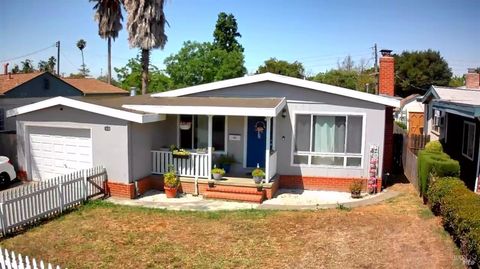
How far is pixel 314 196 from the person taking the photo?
13.8 metres

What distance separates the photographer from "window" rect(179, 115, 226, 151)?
15.2 meters

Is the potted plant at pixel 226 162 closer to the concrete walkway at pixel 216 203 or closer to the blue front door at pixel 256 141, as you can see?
the blue front door at pixel 256 141

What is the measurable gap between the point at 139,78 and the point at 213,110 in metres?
35.6

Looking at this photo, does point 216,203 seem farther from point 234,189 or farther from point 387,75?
point 387,75

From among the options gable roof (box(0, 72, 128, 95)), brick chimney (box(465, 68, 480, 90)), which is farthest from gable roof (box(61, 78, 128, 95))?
brick chimney (box(465, 68, 480, 90))

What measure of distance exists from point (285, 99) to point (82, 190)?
7654 mm

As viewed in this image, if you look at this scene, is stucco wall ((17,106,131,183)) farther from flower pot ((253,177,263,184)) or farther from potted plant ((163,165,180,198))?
flower pot ((253,177,263,184))

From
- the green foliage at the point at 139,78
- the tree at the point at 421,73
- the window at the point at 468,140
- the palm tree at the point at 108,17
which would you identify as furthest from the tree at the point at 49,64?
the window at the point at 468,140

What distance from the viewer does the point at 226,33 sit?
56906 millimetres

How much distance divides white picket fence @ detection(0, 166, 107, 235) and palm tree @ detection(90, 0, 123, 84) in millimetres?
24187

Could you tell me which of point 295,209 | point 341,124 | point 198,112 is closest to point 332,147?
point 341,124

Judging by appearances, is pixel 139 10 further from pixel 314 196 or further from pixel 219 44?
pixel 219 44

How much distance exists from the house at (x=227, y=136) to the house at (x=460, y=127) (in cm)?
238

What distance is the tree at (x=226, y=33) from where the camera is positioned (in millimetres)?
56287
